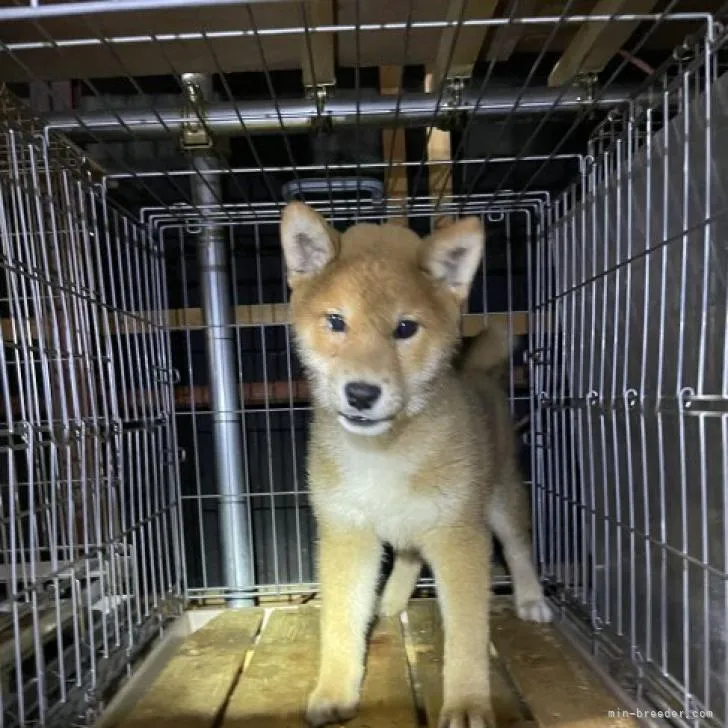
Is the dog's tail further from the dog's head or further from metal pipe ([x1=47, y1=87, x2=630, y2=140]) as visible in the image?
metal pipe ([x1=47, y1=87, x2=630, y2=140])

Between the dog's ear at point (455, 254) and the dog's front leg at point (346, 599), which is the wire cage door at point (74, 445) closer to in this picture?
the dog's front leg at point (346, 599)

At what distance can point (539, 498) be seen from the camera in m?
2.14

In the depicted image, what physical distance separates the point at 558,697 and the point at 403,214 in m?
1.32

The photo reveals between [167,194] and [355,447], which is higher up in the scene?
[167,194]

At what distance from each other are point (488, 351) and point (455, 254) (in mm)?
555

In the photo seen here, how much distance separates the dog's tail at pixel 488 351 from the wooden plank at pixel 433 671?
671mm

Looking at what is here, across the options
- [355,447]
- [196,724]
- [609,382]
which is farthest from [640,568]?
[196,724]

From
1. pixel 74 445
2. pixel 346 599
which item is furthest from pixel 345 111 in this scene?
pixel 346 599

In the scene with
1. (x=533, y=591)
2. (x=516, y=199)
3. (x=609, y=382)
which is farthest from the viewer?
(x=516, y=199)

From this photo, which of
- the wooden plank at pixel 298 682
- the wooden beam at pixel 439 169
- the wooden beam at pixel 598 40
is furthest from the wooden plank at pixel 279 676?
the wooden beam at pixel 598 40

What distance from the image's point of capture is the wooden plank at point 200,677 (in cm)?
142

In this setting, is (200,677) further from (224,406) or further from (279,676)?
(224,406)

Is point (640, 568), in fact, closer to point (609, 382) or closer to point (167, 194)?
point (609, 382)

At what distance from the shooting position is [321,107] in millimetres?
1598
